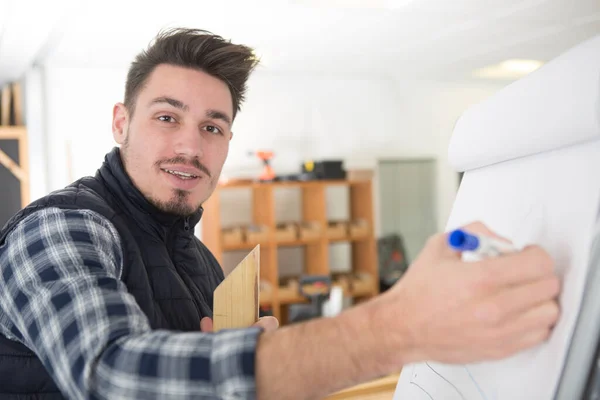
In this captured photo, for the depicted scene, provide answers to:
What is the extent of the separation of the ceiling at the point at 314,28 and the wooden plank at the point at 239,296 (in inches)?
110

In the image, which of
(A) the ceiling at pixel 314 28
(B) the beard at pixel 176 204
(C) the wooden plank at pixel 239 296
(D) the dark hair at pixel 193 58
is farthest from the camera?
(A) the ceiling at pixel 314 28

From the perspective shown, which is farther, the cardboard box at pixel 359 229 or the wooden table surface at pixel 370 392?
the cardboard box at pixel 359 229

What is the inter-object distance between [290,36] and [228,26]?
0.52 metres

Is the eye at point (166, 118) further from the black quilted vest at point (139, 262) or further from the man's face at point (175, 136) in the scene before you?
the black quilted vest at point (139, 262)

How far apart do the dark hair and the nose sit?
15cm

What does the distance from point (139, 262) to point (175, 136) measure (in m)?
0.34

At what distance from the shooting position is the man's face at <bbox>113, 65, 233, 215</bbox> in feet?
3.51

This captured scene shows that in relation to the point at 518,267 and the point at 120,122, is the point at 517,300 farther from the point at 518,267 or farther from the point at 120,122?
the point at 120,122

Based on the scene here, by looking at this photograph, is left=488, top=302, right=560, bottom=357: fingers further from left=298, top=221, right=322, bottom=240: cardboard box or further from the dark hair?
left=298, top=221, right=322, bottom=240: cardboard box

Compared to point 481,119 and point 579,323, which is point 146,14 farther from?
point 579,323

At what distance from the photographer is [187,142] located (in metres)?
1.09

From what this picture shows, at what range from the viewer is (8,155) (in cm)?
446

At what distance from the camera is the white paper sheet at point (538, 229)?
1.70 ft

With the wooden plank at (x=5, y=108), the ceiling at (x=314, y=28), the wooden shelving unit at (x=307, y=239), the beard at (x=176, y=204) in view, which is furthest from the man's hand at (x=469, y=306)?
the wooden plank at (x=5, y=108)
